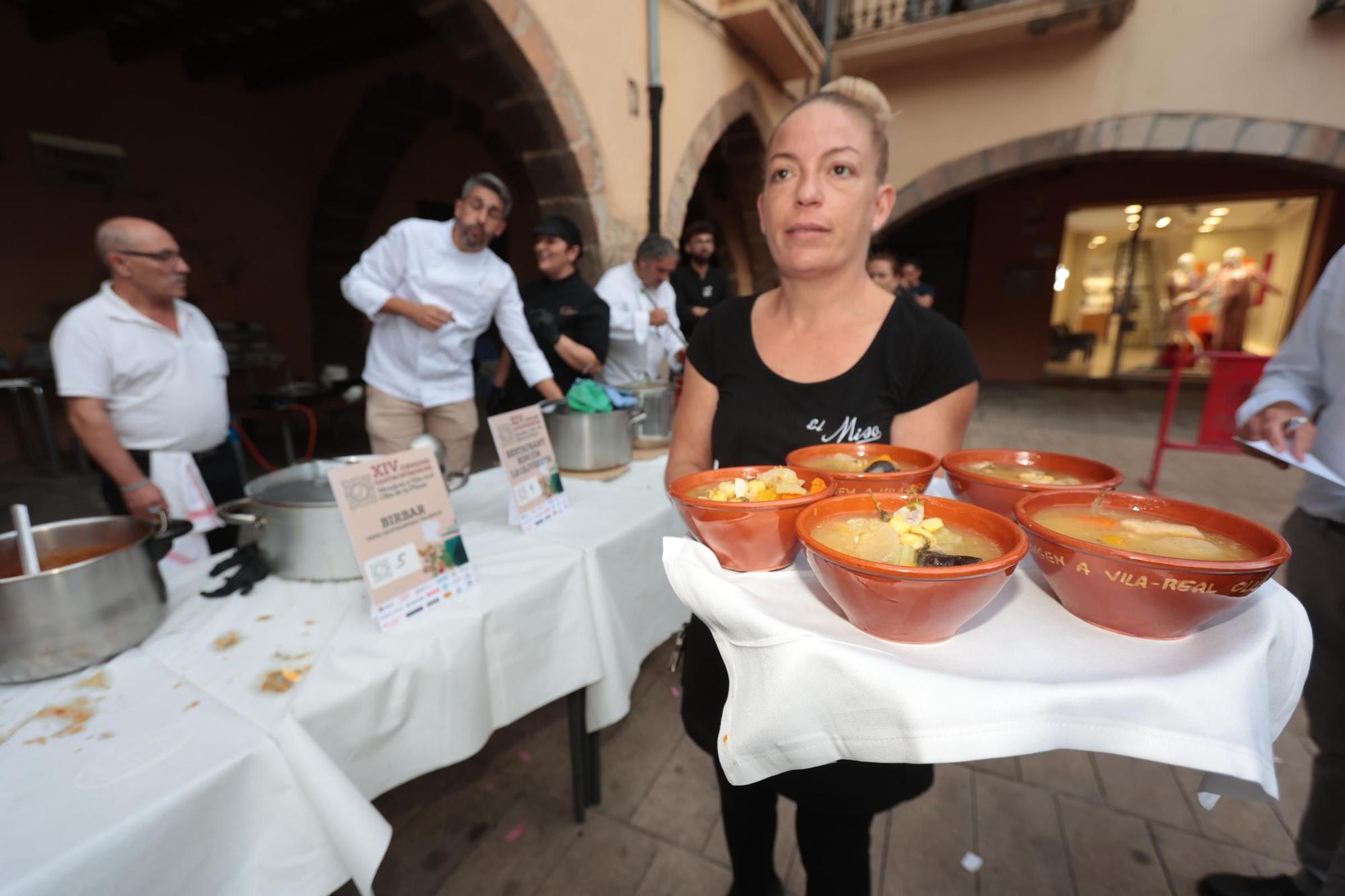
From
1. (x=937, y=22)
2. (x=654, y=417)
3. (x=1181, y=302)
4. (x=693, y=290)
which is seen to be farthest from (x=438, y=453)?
(x=1181, y=302)

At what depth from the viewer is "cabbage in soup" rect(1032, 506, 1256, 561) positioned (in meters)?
0.69

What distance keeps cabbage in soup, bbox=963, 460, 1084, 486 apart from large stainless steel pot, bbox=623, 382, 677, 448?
4.71ft

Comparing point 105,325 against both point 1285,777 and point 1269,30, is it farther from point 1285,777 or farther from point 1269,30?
point 1269,30

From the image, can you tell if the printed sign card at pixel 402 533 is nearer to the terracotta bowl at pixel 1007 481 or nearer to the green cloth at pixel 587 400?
the green cloth at pixel 587 400

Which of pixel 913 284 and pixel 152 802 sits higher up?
pixel 913 284

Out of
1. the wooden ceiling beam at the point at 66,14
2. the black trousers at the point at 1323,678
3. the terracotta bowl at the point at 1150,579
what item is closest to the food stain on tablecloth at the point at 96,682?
the terracotta bowl at the point at 1150,579

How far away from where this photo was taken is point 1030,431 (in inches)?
253

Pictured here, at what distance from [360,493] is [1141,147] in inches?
309

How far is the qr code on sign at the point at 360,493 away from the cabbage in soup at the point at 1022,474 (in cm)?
112

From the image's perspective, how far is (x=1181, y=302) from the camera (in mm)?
10195

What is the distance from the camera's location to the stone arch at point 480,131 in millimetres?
3400

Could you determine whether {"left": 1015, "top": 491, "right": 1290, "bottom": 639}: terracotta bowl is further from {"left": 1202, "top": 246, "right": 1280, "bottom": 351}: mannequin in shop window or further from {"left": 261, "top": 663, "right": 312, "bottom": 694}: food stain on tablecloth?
{"left": 1202, "top": 246, "right": 1280, "bottom": 351}: mannequin in shop window

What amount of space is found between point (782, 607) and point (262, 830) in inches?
32.8

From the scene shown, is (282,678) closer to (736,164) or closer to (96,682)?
(96,682)
